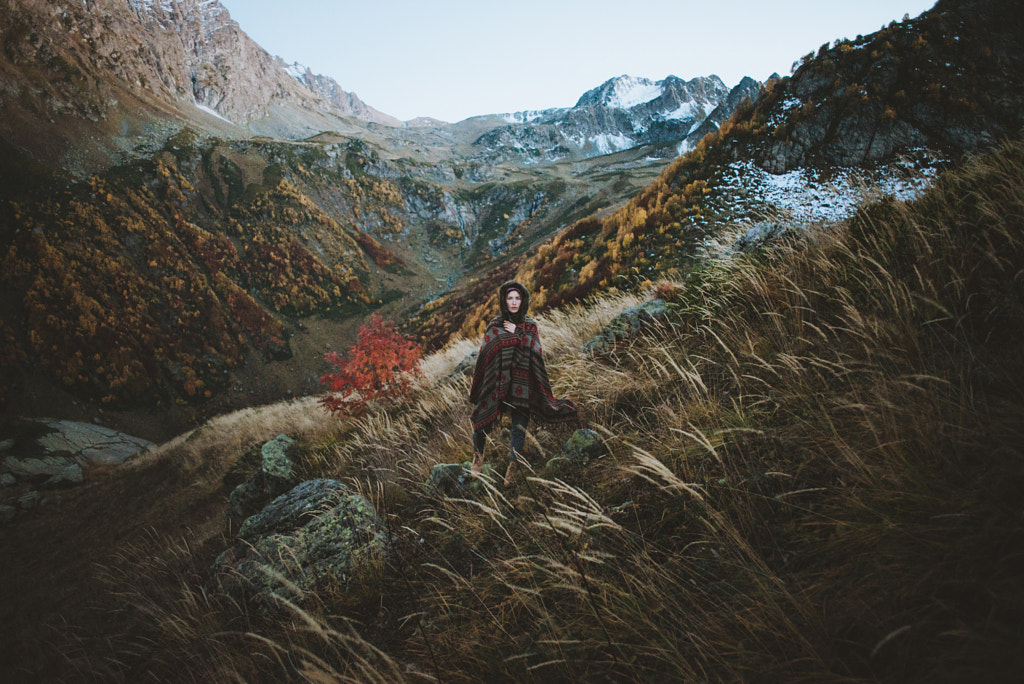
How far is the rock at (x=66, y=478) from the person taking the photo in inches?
543

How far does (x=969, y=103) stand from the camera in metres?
11.2

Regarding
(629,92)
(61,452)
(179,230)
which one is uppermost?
(629,92)

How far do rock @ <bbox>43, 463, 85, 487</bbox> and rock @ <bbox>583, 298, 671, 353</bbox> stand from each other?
21.6 meters

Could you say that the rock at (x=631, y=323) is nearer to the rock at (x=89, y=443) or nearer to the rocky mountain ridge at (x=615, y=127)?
the rock at (x=89, y=443)

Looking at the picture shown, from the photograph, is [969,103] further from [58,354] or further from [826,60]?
[58,354]

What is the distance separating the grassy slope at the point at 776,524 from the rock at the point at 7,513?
46.4 feet

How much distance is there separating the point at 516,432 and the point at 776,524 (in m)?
2.02

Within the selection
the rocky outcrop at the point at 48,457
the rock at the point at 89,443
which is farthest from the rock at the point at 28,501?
the rock at the point at 89,443

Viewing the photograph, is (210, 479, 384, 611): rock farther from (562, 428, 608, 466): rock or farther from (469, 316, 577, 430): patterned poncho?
(562, 428, 608, 466): rock

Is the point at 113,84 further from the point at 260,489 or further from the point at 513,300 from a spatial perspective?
the point at 513,300

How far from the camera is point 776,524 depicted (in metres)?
1.45

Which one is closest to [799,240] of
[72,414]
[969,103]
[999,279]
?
[999,279]

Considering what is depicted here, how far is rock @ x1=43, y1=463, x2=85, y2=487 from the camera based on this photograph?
13805 mm

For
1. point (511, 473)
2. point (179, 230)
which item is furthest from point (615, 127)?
point (511, 473)
